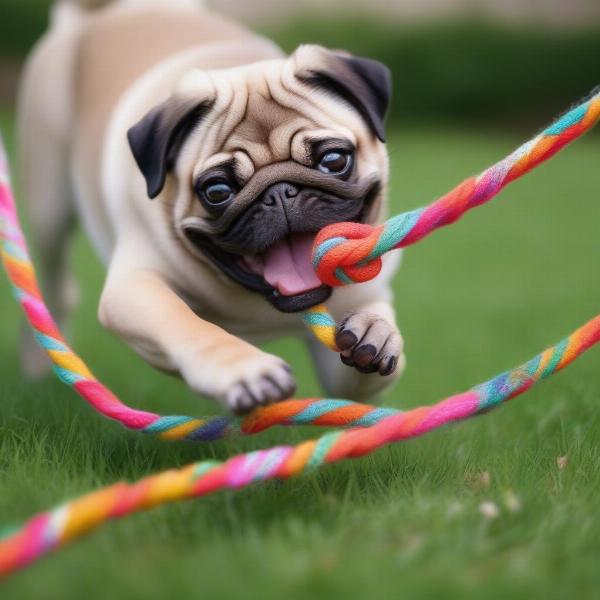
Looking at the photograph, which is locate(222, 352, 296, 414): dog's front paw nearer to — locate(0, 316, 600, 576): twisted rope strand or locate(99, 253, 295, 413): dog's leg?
locate(99, 253, 295, 413): dog's leg

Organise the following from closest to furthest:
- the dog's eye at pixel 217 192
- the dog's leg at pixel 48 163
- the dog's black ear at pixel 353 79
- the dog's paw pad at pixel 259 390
Result: the dog's paw pad at pixel 259 390 → the dog's eye at pixel 217 192 → the dog's black ear at pixel 353 79 → the dog's leg at pixel 48 163

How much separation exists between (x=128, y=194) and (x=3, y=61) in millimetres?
12718

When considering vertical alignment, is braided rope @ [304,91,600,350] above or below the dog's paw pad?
above

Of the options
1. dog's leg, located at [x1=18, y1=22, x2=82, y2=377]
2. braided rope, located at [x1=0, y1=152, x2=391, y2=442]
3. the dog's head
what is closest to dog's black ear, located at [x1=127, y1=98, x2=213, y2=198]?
the dog's head

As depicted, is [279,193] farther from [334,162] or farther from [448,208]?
[448,208]

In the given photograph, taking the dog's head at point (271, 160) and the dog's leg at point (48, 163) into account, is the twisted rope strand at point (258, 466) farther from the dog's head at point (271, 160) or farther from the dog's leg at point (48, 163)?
the dog's leg at point (48, 163)

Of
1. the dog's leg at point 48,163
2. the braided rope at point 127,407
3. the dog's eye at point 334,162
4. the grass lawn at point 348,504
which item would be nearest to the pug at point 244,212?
the dog's eye at point 334,162

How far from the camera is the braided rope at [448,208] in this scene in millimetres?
2145

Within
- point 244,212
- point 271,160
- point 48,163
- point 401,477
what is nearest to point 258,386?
point 401,477

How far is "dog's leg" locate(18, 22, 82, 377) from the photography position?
12.9ft

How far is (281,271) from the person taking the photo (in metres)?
2.48

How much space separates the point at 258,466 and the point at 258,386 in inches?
8.2

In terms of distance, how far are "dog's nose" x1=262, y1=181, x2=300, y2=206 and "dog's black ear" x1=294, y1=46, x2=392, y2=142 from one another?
1.30ft

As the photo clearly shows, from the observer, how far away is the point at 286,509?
1.99 metres
